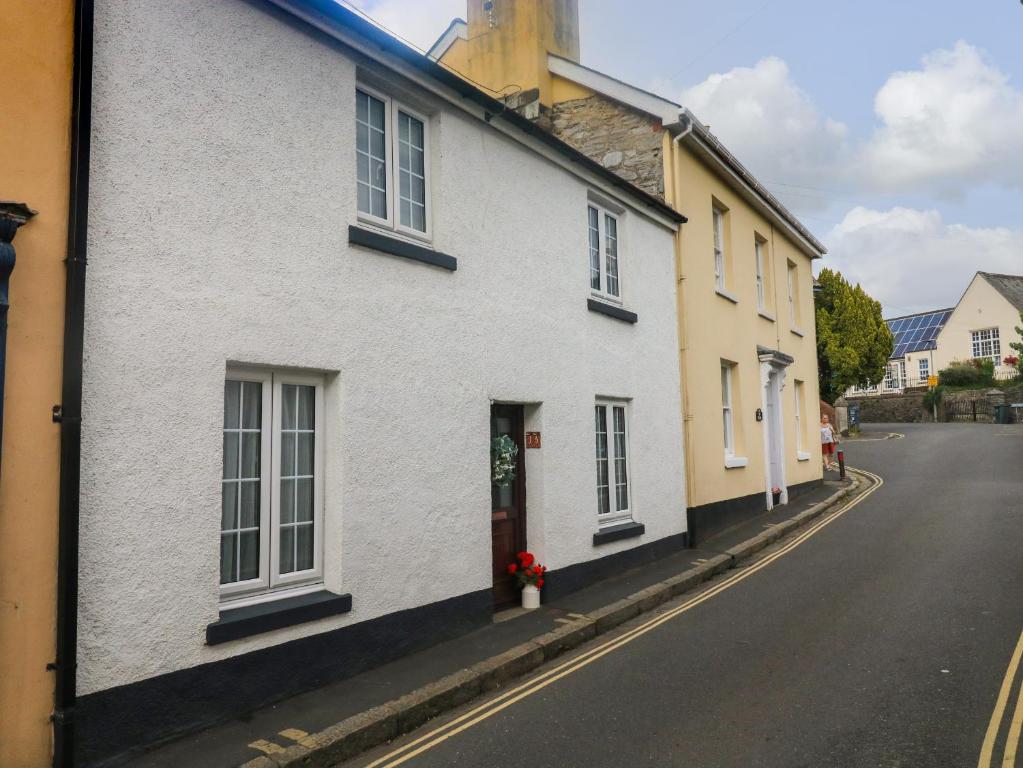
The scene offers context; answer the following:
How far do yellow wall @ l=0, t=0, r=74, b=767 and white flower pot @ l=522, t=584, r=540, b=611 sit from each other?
15.8 feet

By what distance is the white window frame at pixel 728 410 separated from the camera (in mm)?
13699

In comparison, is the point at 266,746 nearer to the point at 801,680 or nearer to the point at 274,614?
the point at 274,614

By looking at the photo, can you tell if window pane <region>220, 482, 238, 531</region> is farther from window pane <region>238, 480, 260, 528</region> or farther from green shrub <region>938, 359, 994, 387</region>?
green shrub <region>938, 359, 994, 387</region>

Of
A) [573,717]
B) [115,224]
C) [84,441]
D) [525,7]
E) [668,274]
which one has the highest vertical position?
[525,7]

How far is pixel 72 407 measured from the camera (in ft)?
14.0

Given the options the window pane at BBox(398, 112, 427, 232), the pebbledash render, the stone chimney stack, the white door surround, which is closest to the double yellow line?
the pebbledash render

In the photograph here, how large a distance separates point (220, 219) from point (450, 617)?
403 centimetres

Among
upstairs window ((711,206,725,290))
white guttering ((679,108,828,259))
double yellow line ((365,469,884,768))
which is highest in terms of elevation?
white guttering ((679,108,828,259))

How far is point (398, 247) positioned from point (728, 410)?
918 centimetres

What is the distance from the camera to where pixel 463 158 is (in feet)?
24.5

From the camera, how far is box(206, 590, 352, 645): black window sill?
495 centimetres

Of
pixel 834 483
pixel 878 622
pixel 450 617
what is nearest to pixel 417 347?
pixel 450 617

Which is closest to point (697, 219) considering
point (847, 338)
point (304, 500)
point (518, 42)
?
point (518, 42)

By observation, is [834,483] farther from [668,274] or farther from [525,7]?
[525,7]
